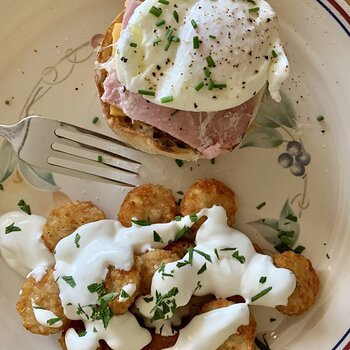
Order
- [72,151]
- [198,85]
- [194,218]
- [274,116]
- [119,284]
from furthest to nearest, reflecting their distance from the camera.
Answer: [274,116] → [72,151] → [194,218] → [119,284] → [198,85]

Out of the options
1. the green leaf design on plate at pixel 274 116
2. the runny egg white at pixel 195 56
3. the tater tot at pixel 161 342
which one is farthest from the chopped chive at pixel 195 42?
the tater tot at pixel 161 342

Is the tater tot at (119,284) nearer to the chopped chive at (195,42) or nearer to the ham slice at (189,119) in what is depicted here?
the ham slice at (189,119)

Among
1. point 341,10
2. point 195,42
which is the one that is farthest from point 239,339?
point 341,10

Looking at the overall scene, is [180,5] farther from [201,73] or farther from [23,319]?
[23,319]

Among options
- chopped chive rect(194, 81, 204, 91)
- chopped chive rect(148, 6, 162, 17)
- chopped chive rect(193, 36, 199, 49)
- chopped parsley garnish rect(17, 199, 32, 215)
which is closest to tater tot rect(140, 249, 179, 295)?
chopped parsley garnish rect(17, 199, 32, 215)

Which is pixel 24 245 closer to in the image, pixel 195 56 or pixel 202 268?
pixel 202 268

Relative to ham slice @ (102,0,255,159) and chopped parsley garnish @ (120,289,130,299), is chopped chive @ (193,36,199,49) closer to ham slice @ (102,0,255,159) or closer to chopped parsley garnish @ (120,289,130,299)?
ham slice @ (102,0,255,159)
